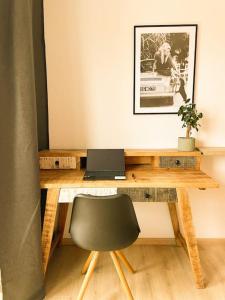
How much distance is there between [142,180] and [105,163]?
0.36 m

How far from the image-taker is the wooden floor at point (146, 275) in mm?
1632

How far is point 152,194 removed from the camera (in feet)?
5.21

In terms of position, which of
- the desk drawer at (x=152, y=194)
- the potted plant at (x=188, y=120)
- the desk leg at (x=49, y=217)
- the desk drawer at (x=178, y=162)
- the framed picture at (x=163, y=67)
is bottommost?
the desk leg at (x=49, y=217)

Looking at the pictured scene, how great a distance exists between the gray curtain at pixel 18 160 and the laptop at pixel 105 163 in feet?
1.51

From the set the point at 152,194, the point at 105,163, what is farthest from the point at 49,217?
the point at 152,194

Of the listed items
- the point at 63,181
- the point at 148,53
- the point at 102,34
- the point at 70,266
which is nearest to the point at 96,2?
the point at 102,34

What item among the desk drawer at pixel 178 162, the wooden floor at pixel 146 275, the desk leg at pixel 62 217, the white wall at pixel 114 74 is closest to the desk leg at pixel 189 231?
the wooden floor at pixel 146 275

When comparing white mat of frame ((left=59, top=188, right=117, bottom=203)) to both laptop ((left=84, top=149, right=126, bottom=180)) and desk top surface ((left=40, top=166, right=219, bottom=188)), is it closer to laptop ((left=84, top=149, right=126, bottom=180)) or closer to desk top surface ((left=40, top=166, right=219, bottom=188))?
desk top surface ((left=40, top=166, right=219, bottom=188))

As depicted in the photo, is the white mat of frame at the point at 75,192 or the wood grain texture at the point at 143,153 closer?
the white mat of frame at the point at 75,192

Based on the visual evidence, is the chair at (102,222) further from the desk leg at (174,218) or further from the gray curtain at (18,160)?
the desk leg at (174,218)

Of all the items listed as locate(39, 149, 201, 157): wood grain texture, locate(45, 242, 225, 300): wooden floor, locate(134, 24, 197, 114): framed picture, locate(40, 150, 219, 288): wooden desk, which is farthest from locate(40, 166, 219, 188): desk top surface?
locate(45, 242, 225, 300): wooden floor

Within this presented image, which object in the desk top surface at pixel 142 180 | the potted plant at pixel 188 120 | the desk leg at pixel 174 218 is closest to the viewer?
the desk top surface at pixel 142 180

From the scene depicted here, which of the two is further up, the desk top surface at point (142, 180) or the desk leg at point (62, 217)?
the desk top surface at point (142, 180)

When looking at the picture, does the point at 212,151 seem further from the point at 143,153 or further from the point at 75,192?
the point at 75,192
